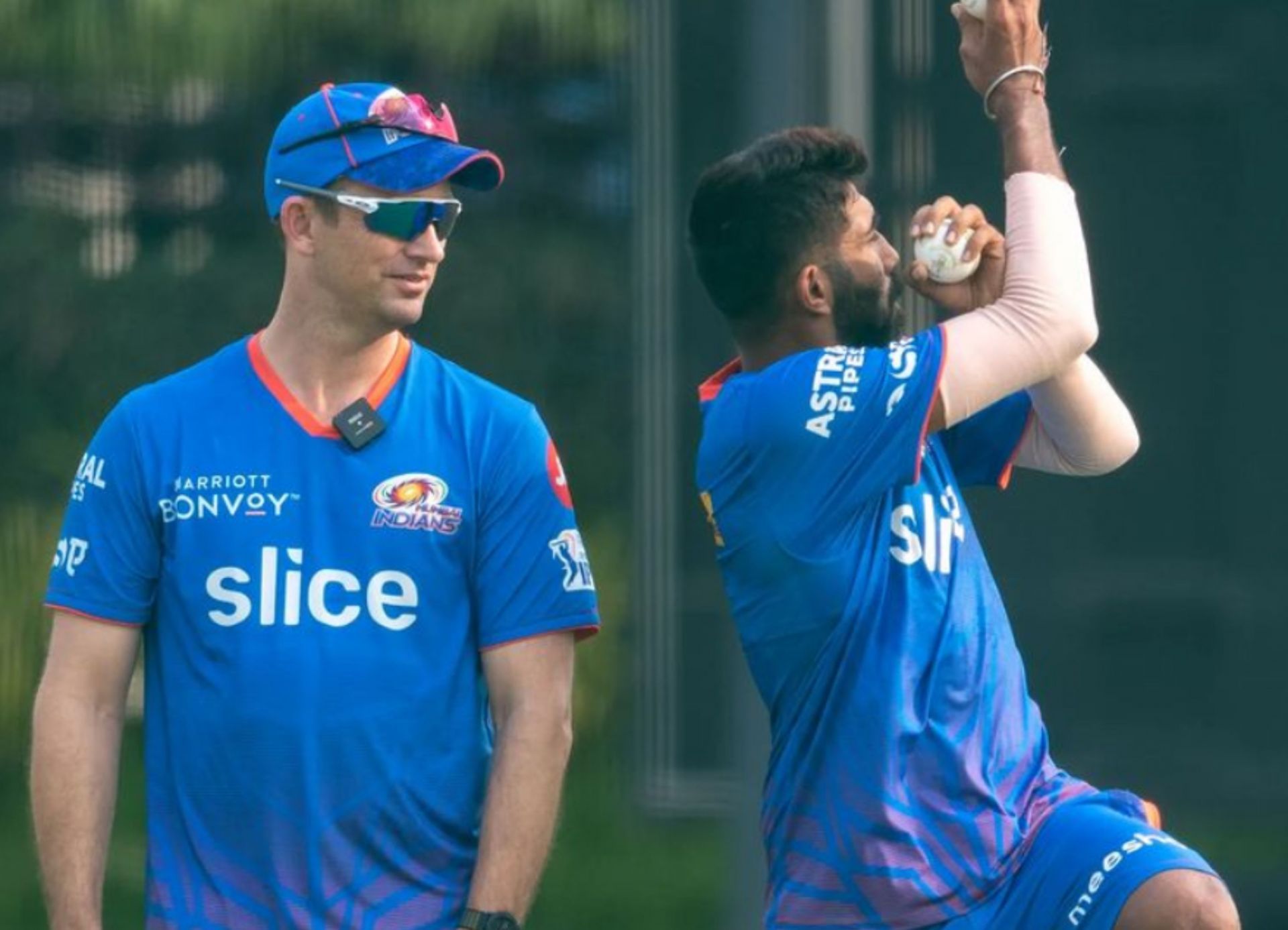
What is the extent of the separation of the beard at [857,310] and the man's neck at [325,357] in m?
0.66

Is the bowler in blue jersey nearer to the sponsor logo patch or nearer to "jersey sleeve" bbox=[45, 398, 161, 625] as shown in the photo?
the sponsor logo patch

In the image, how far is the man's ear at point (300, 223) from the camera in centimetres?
385

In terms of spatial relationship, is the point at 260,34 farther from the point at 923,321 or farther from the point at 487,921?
the point at 487,921

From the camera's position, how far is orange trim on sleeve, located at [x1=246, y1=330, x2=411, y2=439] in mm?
3766

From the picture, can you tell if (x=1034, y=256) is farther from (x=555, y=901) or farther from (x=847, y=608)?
(x=555, y=901)

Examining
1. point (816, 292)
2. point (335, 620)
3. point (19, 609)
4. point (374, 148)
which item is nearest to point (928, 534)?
point (816, 292)

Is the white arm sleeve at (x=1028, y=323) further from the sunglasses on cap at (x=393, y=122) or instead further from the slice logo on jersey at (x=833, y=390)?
the sunglasses on cap at (x=393, y=122)

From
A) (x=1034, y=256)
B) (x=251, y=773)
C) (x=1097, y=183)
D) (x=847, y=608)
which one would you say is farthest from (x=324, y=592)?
(x=1097, y=183)

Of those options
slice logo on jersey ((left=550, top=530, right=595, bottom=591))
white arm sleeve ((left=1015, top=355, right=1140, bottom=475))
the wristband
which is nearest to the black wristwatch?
slice logo on jersey ((left=550, top=530, right=595, bottom=591))

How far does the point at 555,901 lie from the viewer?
604 centimetres

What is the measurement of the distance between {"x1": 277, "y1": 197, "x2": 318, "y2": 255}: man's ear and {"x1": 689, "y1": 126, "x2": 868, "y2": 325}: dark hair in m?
0.60

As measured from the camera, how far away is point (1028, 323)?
373cm

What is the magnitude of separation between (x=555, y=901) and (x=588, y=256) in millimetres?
1470

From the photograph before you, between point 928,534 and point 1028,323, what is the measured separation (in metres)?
0.34
